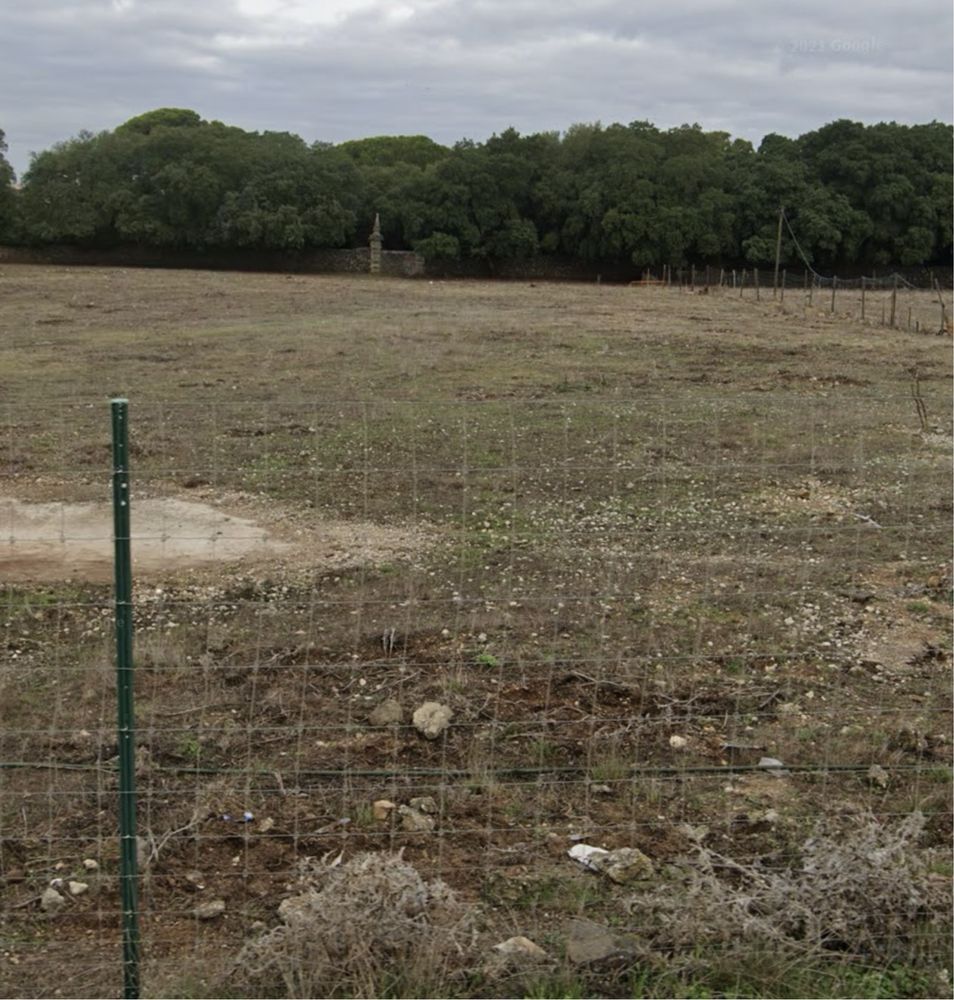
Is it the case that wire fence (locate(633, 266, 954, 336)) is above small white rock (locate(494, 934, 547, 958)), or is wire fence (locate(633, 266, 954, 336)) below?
above

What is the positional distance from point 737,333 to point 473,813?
19.3m

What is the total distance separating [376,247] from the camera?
160 ft

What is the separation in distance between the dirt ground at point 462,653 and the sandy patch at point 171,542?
37mm

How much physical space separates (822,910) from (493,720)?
1865mm

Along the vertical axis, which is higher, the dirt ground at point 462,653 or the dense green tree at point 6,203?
the dense green tree at point 6,203

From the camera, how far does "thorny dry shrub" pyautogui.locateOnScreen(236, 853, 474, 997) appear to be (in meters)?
3.11

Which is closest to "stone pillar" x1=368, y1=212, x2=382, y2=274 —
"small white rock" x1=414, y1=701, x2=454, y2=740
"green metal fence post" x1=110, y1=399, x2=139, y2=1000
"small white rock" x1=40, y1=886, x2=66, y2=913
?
"small white rock" x1=414, y1=701, x2=454, y2=740

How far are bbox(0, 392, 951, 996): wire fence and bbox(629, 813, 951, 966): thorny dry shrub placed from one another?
0.01 meters

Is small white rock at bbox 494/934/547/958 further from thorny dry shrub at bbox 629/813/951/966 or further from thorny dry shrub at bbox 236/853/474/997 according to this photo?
thorny dry shrub at bbox 629/813/951/966

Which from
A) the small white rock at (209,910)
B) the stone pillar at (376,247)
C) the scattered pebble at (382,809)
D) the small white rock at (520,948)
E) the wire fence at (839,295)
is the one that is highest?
the stone pillar at (376,247)

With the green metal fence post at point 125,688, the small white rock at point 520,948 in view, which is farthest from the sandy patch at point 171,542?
the small white rock at point 520,948

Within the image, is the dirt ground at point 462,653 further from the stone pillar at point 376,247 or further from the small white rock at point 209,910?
the stone pillar at point 376,247

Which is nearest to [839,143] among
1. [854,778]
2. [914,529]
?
[914,529]

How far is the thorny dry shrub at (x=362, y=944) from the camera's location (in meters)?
3.11
